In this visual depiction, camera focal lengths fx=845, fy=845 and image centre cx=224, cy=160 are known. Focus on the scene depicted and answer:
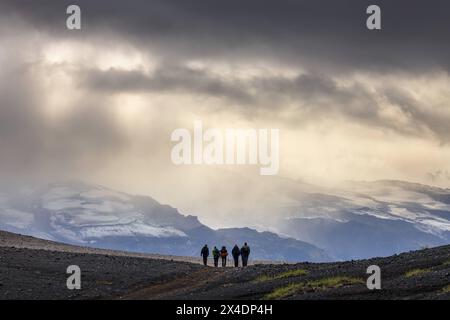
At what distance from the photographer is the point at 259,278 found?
56750mm

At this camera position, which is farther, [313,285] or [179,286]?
[179,286]

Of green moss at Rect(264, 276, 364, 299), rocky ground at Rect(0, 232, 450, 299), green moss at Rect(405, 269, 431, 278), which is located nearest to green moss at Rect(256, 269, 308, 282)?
rocky ground at Rect(0, 232, 450, 299)

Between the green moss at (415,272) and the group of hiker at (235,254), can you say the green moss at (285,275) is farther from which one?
the group of hiker at (235,254)

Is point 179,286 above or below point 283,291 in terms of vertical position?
above

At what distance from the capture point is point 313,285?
50.0 meters

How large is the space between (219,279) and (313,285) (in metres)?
10.0

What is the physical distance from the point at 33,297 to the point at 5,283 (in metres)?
7.01

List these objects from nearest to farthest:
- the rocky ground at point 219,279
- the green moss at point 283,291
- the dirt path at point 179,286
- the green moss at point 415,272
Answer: the green moss at point 283,291 → the rocky ground at point 219,279 → the green moss at point 415,272 → the dirt path at point 179,286

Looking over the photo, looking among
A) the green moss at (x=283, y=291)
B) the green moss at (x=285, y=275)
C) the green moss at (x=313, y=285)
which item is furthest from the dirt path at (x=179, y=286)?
the green moss at (x=313, y=285)

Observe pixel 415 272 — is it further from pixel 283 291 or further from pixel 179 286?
pixel 179 286

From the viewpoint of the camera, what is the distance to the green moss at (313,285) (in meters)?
47.4

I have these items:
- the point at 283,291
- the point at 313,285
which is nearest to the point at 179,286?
the point at 313,285
